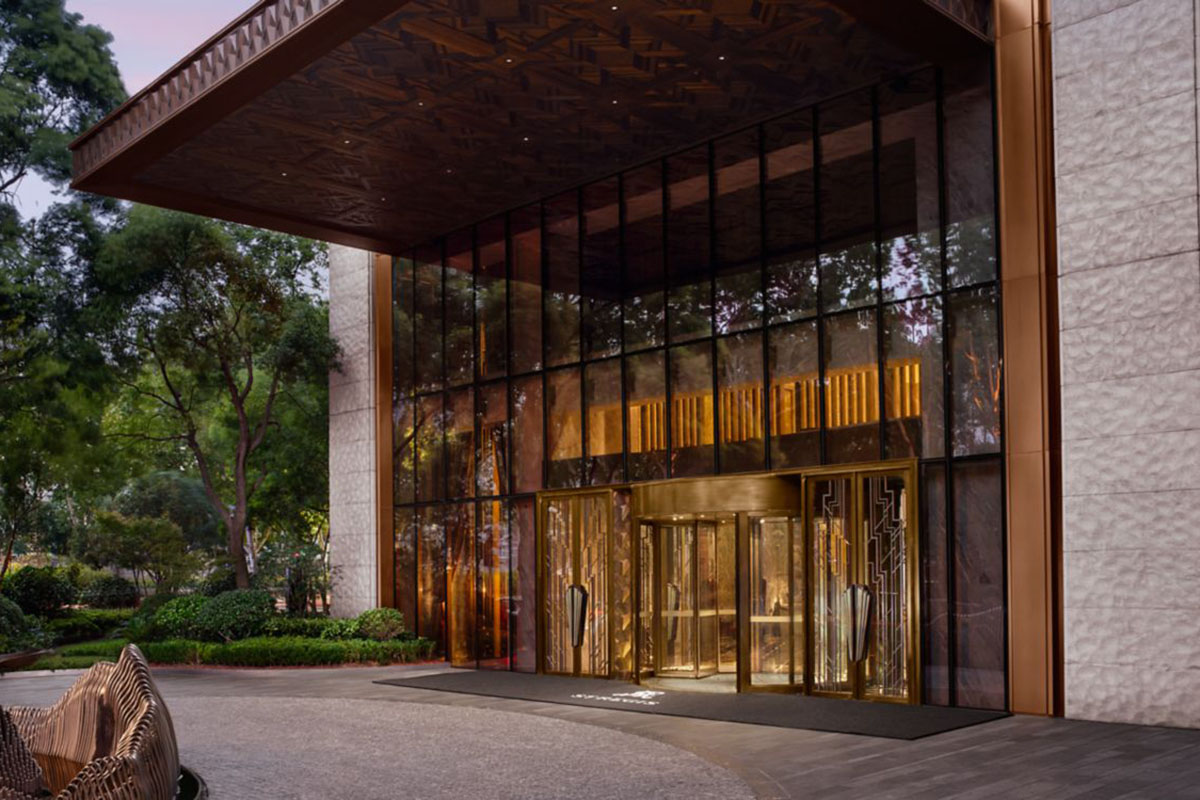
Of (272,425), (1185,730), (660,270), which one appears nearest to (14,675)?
(272,425)

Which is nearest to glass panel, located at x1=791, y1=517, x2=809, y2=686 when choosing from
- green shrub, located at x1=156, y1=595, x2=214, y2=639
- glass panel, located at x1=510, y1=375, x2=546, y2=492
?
glass panel, located at x1=510, y1=375, x2=546, y2=492

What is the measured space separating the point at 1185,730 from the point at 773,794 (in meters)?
4.44

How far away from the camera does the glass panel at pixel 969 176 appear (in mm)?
11492

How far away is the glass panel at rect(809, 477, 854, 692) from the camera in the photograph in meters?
12.2

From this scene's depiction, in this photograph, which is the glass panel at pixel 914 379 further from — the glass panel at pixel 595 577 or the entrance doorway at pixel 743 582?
the glass panel at pixel 595 577

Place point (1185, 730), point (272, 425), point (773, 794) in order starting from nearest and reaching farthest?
1. point (773, 794)
2. point (1185, 730)
3. point (272, 425)

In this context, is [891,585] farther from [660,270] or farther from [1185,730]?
[660,270]

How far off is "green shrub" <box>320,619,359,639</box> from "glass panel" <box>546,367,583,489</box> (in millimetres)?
4522

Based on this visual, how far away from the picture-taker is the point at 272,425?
27.5m

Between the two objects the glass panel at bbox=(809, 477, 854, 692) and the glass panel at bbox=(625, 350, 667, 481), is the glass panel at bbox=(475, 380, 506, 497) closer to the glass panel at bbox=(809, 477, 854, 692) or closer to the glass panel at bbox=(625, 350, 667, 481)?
the glass panel at bbox=(625, 350, 667, 481)

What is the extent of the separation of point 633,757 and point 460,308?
33.7ft

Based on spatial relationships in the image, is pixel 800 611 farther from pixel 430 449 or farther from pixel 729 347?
pixel 430 449

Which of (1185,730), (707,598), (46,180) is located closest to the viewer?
(1185,730)

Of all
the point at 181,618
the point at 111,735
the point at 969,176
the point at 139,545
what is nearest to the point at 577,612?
the point at 969,176
